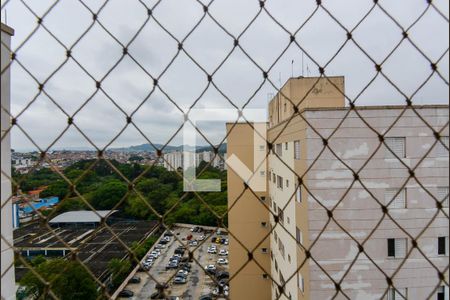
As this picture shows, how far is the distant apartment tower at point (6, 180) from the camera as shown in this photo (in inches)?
28.4

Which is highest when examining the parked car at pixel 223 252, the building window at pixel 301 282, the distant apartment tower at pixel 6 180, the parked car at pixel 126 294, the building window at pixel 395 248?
the distant apartment tower at pixel 6 180

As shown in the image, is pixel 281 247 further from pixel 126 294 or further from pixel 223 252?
pixel 223 252

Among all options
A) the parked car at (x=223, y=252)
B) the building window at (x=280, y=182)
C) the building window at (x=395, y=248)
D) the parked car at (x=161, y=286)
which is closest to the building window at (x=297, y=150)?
the building window at (x=280, y=182)

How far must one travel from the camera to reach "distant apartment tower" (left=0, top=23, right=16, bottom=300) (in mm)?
722

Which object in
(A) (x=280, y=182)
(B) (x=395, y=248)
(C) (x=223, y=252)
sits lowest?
(C) (x=223, y=252)

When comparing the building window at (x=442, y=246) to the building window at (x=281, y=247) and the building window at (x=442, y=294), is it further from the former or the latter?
the building window at (x=281, y=247)

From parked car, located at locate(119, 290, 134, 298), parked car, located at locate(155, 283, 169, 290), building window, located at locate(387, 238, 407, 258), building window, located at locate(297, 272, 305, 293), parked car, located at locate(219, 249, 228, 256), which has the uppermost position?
parked car, located at locate(155, 283, 169, 290)

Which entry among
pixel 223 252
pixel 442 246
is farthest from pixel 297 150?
pixel 223 252

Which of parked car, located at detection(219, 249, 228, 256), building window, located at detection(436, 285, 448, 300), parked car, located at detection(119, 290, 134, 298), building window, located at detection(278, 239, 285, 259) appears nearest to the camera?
building window, located at detection(436, 285, 448, 300)

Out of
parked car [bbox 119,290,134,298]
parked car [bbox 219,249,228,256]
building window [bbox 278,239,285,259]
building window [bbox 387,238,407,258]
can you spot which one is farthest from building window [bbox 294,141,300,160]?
parked car [bbox 219,249,228,256]

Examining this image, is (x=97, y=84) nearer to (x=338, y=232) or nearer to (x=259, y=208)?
(x=338, y=232)

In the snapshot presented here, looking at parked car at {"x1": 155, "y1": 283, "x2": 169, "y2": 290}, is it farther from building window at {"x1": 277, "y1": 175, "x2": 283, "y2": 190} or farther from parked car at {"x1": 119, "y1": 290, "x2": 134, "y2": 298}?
parked car at {"x1": 119, "y1": 290, "x2": 134, "y2": 298}

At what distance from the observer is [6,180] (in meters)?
0.74

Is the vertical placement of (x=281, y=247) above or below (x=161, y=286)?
below
